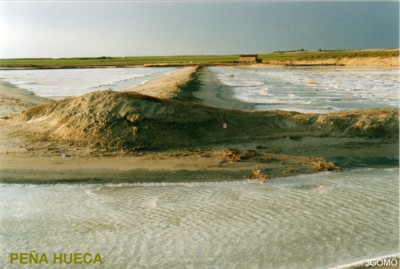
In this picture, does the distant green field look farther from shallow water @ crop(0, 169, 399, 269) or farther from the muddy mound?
shallow water @ crop(0, 169, 399, 269)

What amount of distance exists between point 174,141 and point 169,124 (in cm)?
74

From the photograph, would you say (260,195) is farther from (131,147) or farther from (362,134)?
(362,134)

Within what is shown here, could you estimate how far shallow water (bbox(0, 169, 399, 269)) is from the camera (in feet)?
19.8

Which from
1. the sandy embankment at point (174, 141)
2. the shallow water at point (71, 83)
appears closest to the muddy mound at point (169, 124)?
the sandy embankment at point (174, 141)

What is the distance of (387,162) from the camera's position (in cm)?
1091

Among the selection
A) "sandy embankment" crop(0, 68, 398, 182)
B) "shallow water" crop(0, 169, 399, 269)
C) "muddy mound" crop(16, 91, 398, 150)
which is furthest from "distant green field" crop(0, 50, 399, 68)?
"shallow water" crop(0, 169, 399, 269)

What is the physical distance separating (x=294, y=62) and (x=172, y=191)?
85.4 meters

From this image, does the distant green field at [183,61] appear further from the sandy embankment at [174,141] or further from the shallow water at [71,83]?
the sandy embankment at [174,141]

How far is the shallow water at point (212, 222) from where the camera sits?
19.8 ft

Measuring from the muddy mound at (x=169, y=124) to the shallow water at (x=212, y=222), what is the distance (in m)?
3.07

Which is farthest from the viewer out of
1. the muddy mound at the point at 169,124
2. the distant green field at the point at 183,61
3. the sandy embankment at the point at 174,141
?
the distant green field at the point at 183,61

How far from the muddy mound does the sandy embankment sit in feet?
0.09

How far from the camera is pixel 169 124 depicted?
12.7m

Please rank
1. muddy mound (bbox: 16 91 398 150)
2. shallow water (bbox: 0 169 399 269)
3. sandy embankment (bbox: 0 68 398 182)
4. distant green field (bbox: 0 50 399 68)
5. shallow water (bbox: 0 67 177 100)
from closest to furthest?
shallow water (bbox: 0 169 399 269), sandy embankment (bbox: 0 68 398 182), muddy mound (bbox: 16 91 398 150), shallow water (bbox: 0 67 177 100), distant green field (bbox: 0 50 399 68)
